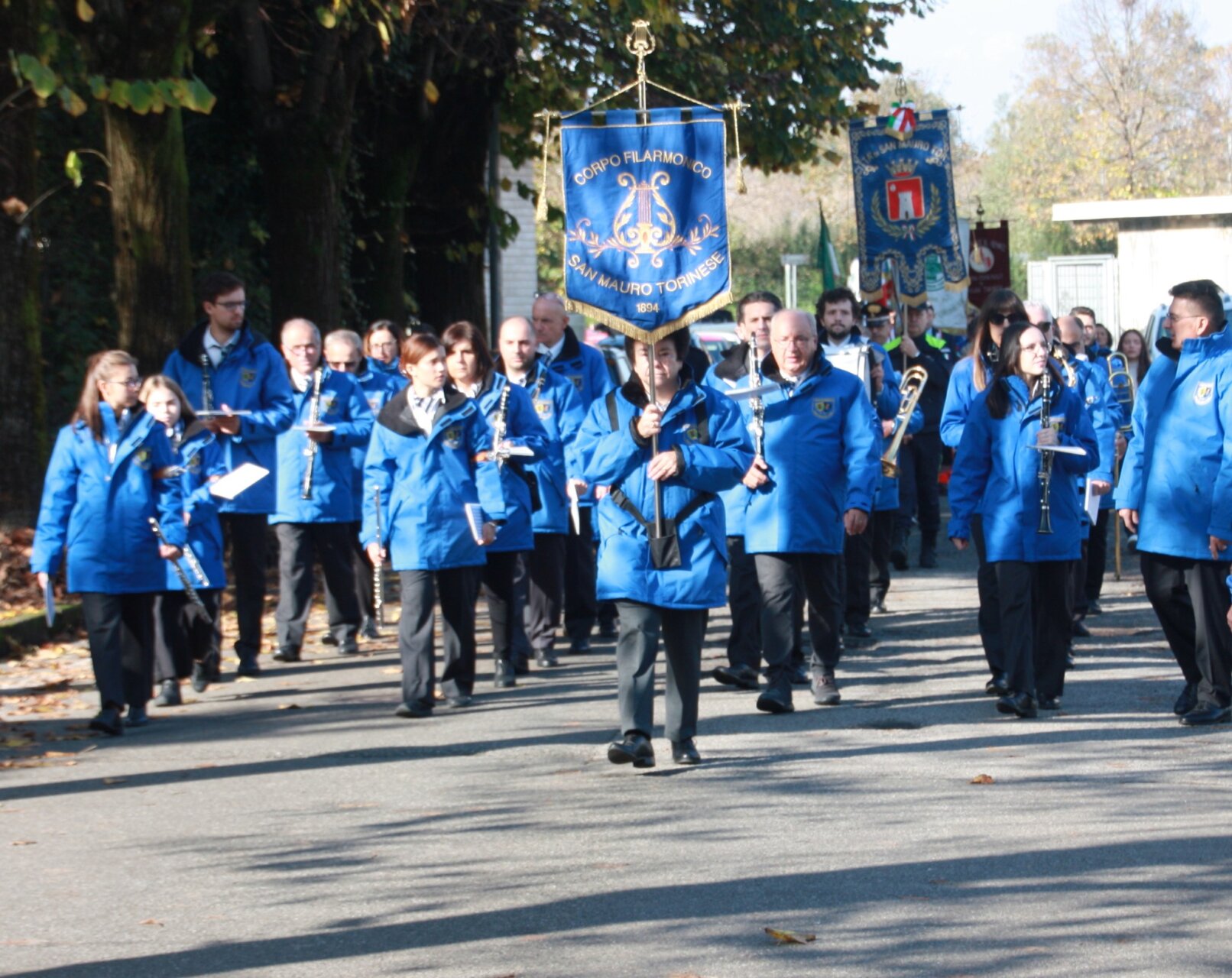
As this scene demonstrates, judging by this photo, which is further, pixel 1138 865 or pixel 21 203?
pixel 21 203

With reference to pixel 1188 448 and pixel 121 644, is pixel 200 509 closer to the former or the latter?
pixel 121 644

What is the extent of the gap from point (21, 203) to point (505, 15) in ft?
23.5

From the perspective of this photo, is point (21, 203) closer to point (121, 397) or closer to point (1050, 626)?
point (121, 397)

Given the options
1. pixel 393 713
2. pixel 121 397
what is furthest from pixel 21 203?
pixel 393 713

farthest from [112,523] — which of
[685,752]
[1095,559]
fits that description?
[1095,559]

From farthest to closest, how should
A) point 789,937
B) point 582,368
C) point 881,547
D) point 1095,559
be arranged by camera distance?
point 881,547 → point 1095,559 → point 582,368 → point 789,937

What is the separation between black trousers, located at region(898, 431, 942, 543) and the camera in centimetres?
1723

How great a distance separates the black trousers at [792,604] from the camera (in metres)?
9.99

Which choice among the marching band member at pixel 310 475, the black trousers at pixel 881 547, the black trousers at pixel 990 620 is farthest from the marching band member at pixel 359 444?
the black trousers at pixel 990 620

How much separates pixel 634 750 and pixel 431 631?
1866 millimetres

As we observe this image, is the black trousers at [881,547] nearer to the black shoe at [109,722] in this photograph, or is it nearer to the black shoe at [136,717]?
the black shoe at [136,717]

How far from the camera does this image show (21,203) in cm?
1467

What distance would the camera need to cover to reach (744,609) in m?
11.2

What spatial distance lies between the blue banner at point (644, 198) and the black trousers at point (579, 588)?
3.73 meters
